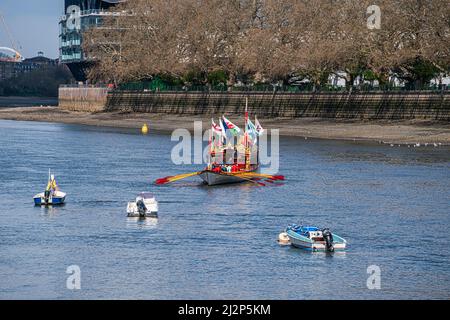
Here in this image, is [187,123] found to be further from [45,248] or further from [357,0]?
[45,248]

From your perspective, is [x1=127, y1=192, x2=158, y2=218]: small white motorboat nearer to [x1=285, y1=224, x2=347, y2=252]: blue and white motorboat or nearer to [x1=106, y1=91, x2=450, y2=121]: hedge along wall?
[x1=285, y1=224, x2=347, y2=252]: blue and white motorboat

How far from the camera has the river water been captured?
1641 inches

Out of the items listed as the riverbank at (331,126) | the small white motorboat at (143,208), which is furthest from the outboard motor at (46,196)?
the riverbank at (331,126)

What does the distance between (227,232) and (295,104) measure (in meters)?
82.5

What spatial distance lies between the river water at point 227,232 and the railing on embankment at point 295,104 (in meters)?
24.6

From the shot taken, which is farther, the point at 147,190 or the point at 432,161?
the point at 432,161

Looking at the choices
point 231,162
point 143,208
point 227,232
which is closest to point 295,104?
point 231,162

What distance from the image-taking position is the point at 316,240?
47969 mm

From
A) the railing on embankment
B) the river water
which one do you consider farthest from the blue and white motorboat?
the railing on embankment

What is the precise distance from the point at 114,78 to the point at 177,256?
448 ft

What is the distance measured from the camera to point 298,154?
315 ft

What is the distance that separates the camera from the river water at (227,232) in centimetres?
4169

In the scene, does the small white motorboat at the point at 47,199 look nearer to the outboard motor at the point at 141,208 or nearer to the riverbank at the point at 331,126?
the outboard motor at the point at 141,208

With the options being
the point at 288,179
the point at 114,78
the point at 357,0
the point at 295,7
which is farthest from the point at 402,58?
the point at 114,78
